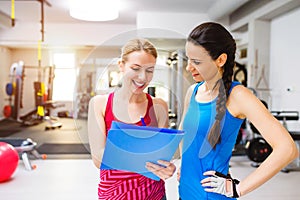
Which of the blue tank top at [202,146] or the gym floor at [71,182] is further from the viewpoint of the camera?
the gym floor at [71,182]

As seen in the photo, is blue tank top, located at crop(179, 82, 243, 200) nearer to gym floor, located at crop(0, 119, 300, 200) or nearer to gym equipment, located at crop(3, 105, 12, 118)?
gym floor, located at crop(0, 119, 300, 200)

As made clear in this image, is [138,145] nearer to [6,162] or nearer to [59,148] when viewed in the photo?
[6,162]

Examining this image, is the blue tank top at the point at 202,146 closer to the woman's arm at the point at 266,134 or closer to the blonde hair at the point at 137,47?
the woman's arm at the point at 266,134

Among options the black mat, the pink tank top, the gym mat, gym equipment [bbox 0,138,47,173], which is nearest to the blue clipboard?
the pink tank top

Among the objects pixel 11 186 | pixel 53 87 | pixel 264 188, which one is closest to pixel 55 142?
pixel 11 186

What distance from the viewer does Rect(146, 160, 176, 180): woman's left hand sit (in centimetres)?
80

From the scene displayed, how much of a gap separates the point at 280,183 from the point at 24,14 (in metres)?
6.78

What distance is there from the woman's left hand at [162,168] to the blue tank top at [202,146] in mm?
75

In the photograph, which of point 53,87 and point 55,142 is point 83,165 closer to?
point 55,142

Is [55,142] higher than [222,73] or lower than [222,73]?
lower

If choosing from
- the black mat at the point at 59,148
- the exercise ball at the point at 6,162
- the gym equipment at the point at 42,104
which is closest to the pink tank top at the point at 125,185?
the exercise ball at the point at 6,162

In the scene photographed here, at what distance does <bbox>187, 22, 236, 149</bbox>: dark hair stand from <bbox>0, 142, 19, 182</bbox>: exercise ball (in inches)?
120

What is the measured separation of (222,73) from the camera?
893 millimetres

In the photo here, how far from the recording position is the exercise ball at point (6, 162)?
3336mm
